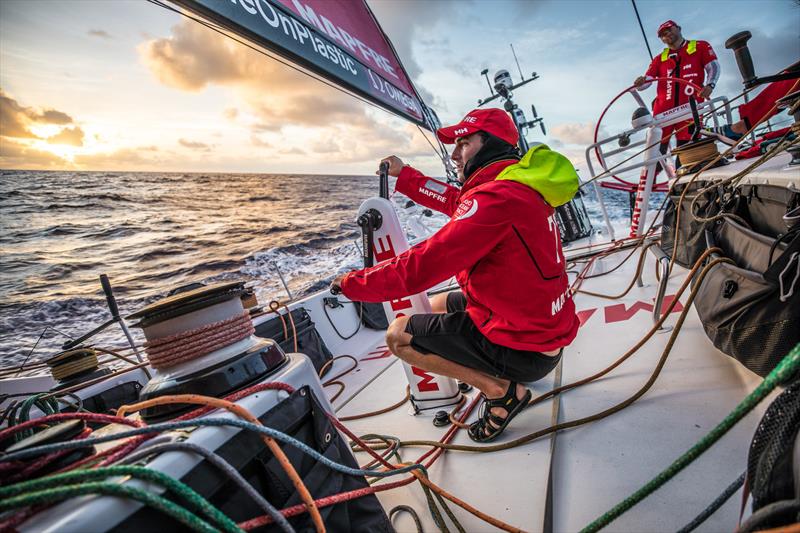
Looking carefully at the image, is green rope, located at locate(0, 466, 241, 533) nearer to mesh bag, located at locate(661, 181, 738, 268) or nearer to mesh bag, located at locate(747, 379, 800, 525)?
mesh bag, located at locate(747, 379, 800, 525)

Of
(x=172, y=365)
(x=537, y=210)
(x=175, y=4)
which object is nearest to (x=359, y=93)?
(x=175, y=4)

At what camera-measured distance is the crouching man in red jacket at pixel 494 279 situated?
1306 millimetres

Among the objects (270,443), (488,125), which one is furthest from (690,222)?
(270,443)

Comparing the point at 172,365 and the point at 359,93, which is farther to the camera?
the point at 359,93

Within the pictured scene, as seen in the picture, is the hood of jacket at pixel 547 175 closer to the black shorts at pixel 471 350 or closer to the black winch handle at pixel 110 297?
the black shorts at pixel 471 350

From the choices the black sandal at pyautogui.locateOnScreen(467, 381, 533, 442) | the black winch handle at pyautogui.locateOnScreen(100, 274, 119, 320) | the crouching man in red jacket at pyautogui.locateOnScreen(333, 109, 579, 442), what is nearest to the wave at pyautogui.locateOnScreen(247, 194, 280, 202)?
the black winch handle at pyautogui.locateOnScreen(100, 274, 119, 320)

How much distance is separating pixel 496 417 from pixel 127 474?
1286 mm

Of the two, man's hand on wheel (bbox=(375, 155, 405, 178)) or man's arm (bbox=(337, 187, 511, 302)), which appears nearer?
man's arm (bbox=(337, 187, 511, 302))

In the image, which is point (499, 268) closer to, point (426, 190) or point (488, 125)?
point (488, 125)

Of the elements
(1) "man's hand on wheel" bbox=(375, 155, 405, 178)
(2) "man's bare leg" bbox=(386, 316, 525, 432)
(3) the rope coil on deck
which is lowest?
(2) "man's bare leg" bbox=(386, 316, 525, 432)

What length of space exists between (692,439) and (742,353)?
0.31 metres

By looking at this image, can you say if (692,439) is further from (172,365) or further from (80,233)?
(80,233)

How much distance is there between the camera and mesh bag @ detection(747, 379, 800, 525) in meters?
0.49

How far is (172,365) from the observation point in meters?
0.78
